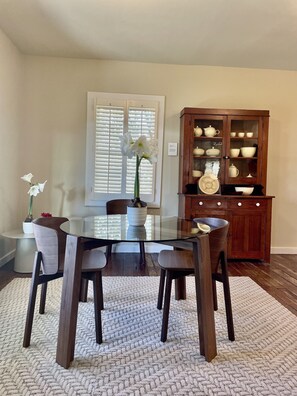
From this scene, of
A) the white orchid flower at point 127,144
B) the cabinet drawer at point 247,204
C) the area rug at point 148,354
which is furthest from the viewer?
the cabinet drawer at point 247,204

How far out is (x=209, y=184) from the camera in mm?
3832

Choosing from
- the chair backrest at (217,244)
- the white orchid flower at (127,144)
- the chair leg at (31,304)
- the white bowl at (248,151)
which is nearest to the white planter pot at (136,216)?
the white orchid flower at (127,144)

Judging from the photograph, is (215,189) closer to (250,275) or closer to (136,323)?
(250,275)

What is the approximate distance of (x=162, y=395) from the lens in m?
1.42

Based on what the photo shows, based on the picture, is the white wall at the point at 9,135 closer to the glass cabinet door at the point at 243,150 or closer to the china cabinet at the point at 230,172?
the china cabinet at the point at 230,172

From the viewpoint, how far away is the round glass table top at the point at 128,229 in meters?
1.74

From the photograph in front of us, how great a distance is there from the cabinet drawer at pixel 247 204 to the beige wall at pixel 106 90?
0.61m

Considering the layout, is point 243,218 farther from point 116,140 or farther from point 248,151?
point 116,140

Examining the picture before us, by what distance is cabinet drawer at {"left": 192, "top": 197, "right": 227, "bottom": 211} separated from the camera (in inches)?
147

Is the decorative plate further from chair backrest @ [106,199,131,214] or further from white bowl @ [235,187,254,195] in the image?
chair backrest @ [106,199,131,214]

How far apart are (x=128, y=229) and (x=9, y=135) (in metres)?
2.38

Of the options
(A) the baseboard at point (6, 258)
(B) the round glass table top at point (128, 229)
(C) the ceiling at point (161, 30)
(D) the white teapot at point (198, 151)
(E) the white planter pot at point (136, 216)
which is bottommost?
(A) the baseboard at point (6, 258)

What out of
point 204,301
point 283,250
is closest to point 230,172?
point 283,250

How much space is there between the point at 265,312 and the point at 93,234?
1.58 m
